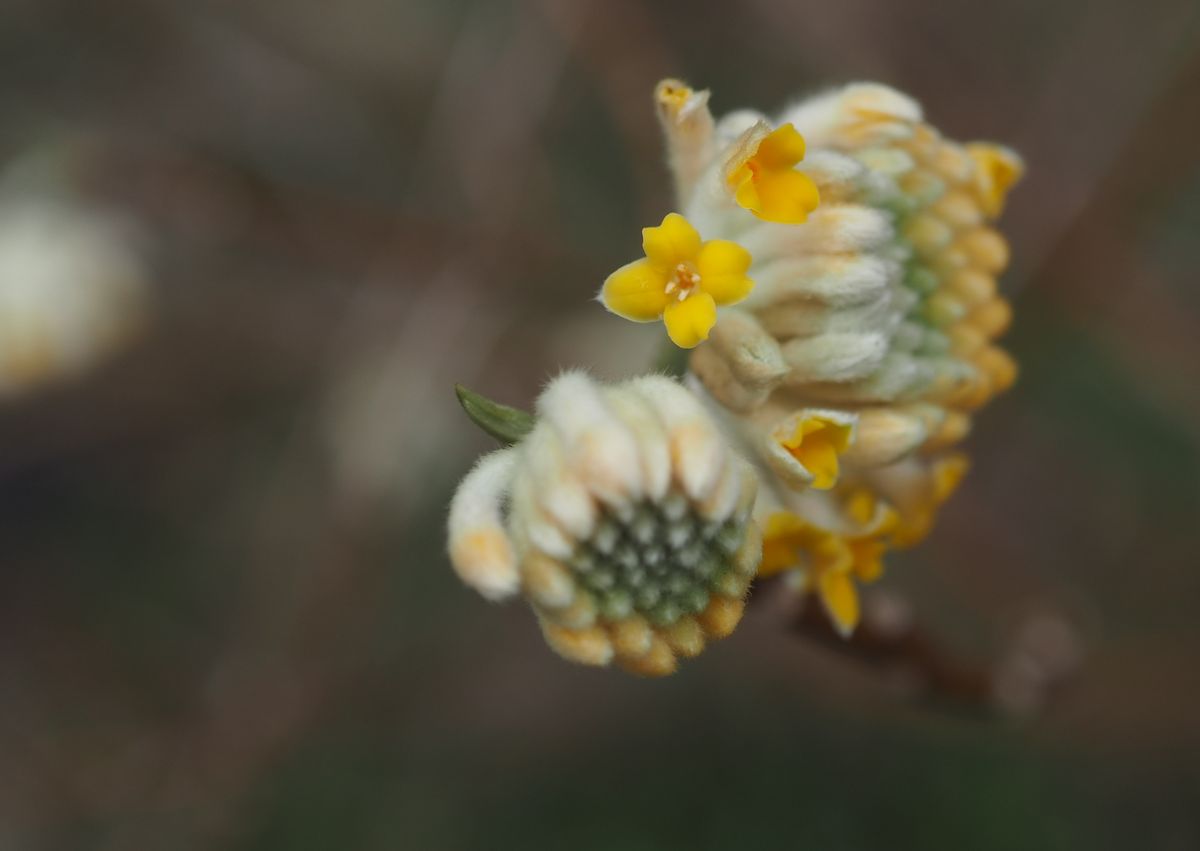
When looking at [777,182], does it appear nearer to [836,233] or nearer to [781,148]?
[781,148]

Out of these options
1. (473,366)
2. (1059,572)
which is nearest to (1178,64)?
(1059,572)

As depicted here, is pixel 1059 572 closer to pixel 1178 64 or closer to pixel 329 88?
pixel 1178 64

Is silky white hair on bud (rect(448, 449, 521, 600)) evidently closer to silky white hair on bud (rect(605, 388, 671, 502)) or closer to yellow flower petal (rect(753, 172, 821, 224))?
silky white hair on bud (rect(605, 388, 671, 502))

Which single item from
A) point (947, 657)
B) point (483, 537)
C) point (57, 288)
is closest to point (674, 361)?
point (483, 537)

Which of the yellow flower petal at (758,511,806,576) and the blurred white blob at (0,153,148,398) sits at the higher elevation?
the yellow flower petal at (758,511,806,576)

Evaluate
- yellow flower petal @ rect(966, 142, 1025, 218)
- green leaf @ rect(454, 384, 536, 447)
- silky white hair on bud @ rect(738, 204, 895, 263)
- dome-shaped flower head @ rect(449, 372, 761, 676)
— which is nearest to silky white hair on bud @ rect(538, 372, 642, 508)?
dome-shaped flower head @ rect(449, 372, 761, 676)
